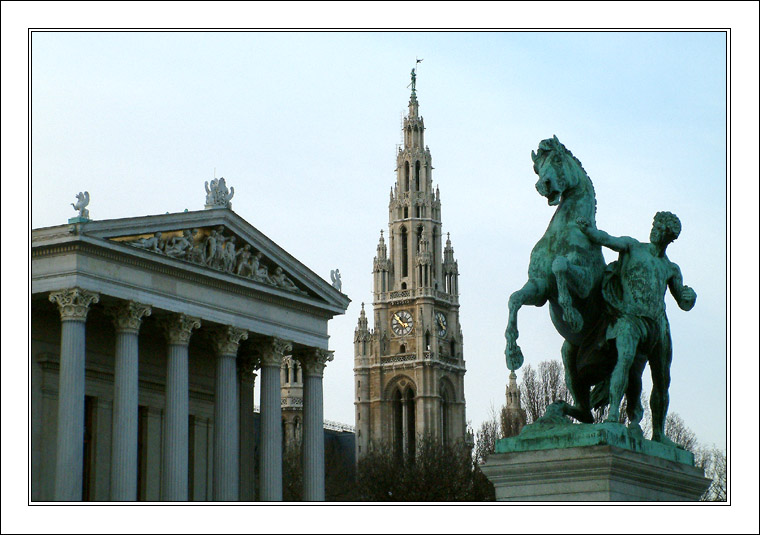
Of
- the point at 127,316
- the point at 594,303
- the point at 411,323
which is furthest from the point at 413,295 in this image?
the point at 594,303

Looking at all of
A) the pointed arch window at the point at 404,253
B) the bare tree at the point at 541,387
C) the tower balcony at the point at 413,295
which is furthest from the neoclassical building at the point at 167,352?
the pointed arch window at the point at 404,253

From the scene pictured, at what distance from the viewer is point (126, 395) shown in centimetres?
4466

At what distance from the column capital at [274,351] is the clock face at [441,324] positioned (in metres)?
93.5

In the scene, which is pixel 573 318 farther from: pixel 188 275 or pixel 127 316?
pixel 188 275

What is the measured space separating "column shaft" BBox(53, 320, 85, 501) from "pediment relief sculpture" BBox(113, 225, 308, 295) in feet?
12.5

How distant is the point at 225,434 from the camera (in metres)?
48.9

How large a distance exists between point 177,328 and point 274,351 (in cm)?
543

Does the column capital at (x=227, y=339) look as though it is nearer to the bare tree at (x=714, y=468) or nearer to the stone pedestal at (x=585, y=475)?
the bare tree at (x=714, y=468)

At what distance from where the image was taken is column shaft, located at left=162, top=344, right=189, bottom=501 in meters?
46.3

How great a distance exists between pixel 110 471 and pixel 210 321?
232 inches

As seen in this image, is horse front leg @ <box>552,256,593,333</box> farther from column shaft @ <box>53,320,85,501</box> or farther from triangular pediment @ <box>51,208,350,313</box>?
triangular pediment @ <box>51,208,350,313</box>

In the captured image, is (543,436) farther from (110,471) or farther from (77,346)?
(110,471)

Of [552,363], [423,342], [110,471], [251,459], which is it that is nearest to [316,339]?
[251,459]

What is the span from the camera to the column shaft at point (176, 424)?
4631cm
